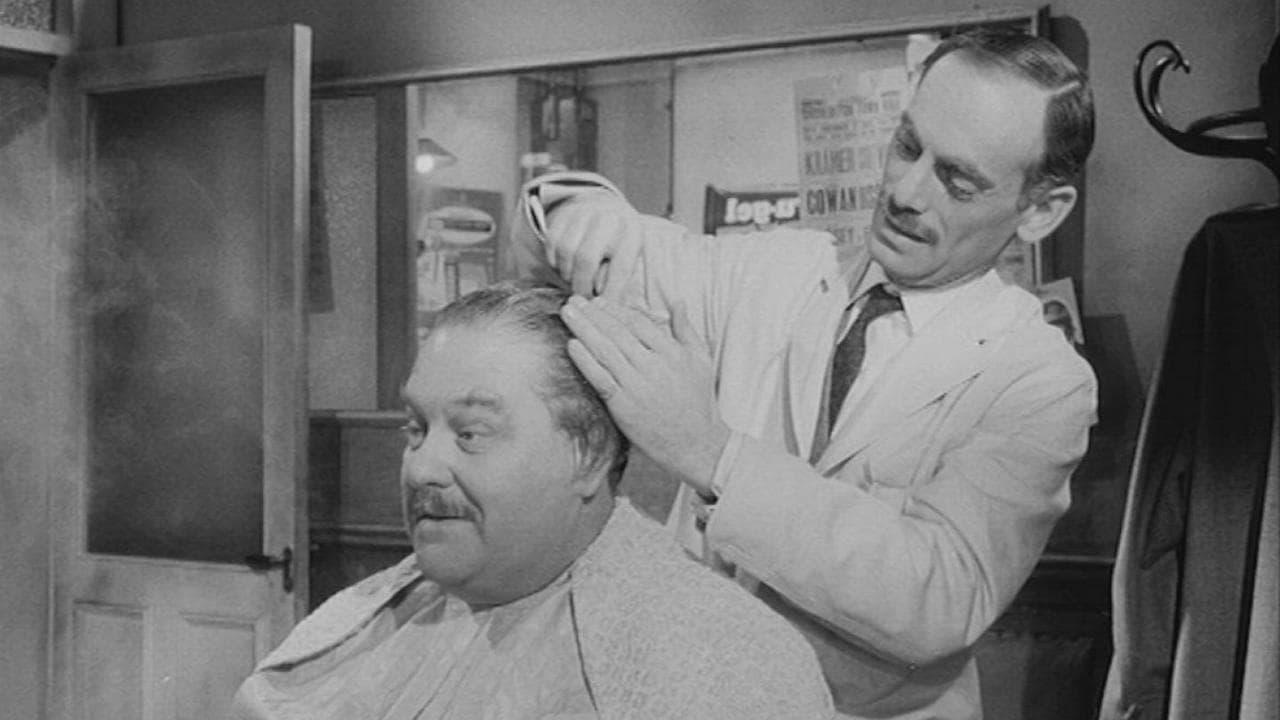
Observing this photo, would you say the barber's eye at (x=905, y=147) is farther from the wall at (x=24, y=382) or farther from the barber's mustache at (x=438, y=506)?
the wall at (x=24, y=382)

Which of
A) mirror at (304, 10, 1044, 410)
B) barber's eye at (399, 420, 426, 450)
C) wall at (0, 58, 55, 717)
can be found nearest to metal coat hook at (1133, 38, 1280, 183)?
mirror at (304, 10, 1044, 410)

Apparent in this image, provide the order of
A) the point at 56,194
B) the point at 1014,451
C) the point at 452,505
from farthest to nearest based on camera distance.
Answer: the point at 56,194 < the point at 1014,451 < the point at 452,505

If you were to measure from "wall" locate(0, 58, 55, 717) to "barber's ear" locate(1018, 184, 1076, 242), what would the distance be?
2575 millimetres

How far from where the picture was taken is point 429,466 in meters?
1.50

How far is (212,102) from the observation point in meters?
3.57

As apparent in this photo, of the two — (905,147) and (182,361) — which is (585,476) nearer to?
(905,147)

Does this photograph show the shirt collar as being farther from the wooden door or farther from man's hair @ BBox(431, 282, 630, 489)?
the wooden door

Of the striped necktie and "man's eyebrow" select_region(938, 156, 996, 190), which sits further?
the striped necktie

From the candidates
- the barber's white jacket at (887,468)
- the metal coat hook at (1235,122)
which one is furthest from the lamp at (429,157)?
the metal coat hook at (1235,122)

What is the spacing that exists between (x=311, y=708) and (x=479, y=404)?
43 cm

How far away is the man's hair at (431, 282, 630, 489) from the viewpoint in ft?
5.05

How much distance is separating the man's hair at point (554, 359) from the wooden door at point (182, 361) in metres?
1.88

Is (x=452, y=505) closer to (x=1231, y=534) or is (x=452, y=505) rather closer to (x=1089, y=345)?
(x=1231, y=534)

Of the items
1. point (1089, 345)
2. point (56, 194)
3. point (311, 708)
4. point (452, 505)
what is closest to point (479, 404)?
point (452, 505)
